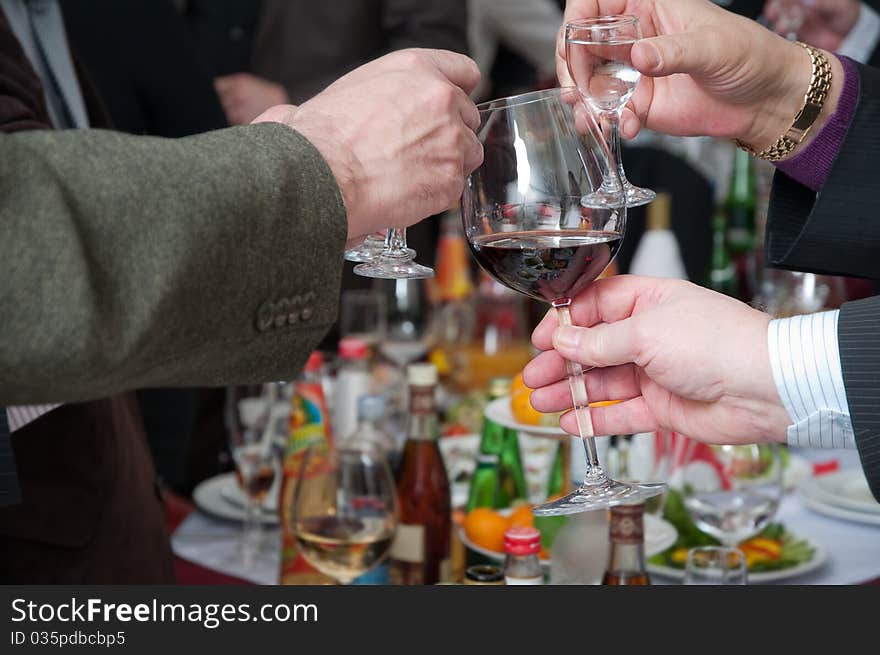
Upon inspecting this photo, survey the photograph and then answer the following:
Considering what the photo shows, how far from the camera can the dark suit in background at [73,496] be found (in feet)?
4.18

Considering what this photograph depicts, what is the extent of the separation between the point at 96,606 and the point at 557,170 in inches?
23.7

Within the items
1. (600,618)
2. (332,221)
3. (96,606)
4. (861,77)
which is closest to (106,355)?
(332,221)

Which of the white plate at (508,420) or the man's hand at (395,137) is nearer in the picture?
the man's hand at (395,137)

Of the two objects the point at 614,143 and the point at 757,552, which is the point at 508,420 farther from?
the point at 614,143

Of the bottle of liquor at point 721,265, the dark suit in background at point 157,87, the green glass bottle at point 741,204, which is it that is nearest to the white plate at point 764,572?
the dark suit in background at point 157,87

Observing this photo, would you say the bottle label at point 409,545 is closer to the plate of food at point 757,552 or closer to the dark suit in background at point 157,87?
the plate of food at point 757,552

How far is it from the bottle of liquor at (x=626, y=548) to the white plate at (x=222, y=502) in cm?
67

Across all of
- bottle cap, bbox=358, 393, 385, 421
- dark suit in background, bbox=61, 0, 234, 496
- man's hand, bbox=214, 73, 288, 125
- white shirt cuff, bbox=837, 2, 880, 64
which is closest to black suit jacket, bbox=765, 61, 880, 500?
bottle cap, bbox=358, 393, 385, 421

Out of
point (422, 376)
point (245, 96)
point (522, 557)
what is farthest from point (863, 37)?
point (522, 557)

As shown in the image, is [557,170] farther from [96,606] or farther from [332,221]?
[96,606]

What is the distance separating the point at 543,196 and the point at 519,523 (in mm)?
601

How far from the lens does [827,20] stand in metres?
2.97

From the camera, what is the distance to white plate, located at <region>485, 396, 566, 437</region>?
1.50 metres

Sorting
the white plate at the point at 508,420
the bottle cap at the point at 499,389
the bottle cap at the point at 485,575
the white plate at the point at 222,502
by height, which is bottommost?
the white plate at the point at 222,502
